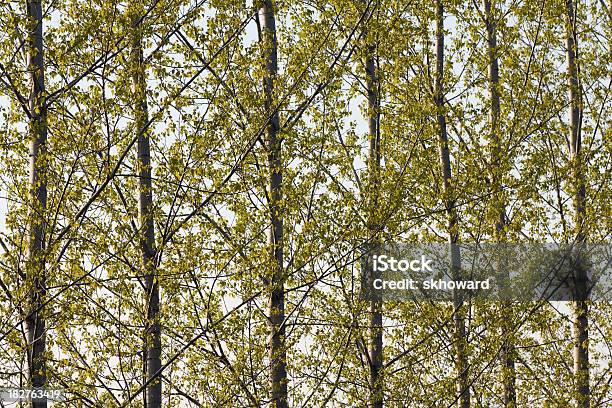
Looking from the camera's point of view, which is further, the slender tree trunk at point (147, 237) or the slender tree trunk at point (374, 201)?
the slender tree trunk at point (374, 201)

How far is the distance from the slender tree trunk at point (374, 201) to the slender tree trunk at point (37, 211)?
3762 millimetres

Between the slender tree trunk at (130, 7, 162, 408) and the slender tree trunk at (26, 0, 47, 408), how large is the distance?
924 mm

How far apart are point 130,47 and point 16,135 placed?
1.53 metres

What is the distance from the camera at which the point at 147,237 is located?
1088 centimetres

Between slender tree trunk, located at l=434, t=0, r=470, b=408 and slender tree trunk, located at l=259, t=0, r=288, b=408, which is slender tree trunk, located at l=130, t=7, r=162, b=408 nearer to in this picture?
slender tree trunk, located at l=259, t=0, r=288, b=408

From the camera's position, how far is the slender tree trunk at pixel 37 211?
929 cm

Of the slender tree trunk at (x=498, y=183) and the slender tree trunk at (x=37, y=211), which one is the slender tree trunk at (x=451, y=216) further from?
the slender tree trunk at (x=37, y=211)

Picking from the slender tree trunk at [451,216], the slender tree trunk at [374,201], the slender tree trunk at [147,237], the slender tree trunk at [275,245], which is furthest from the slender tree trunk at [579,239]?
the slender tree trunk at [147,237]

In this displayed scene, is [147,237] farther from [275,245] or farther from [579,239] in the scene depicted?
[579,239]

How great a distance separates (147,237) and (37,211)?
1656mm

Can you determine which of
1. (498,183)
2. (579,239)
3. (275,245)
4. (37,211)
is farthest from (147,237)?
(579,239)

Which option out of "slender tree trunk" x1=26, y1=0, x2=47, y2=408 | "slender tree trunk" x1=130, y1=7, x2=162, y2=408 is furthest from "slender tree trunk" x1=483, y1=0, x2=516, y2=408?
"slender tree trunk" x1=26, y1=0, x2=47, y2=408

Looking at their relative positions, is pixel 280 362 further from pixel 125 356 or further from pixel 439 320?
pixel 439 320

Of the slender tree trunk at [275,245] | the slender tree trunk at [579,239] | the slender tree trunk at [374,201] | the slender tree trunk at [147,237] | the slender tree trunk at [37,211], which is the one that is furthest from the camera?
the slender tree trunk at [579,239]
